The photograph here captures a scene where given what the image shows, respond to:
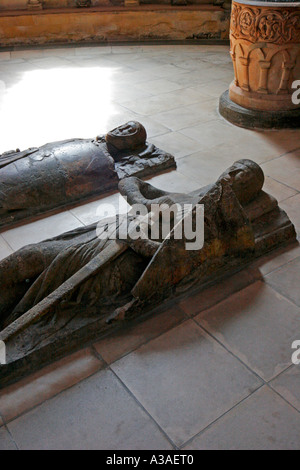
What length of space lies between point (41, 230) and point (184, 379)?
189cm

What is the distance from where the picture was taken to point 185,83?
267 inches

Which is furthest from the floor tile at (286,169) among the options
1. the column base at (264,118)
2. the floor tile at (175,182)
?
the floor tile at (175,182)

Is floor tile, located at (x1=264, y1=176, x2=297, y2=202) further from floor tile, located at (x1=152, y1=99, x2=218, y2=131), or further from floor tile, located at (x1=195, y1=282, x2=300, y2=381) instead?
floor tile, located at (x1=152, y1=99, x2=218, y2=131)

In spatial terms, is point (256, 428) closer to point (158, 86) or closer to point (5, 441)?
point (5, 441)

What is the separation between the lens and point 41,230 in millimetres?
3717

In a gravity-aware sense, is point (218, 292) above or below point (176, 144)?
below

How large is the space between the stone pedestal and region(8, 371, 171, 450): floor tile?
4066mm

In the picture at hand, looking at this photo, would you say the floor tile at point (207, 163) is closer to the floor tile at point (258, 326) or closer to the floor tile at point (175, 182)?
the floor tile at point (175, 182)

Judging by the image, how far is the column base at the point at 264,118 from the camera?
17.5ft

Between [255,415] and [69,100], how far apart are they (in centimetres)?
516

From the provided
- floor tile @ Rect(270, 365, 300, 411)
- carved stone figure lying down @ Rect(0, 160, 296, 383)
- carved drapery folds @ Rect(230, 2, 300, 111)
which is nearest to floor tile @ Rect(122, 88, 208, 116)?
carved drapery folds @ Rect(230, 2, 300, 111)

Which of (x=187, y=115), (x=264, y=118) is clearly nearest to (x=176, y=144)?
(x=187, y=115)

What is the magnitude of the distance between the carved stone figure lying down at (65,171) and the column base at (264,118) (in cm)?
140
